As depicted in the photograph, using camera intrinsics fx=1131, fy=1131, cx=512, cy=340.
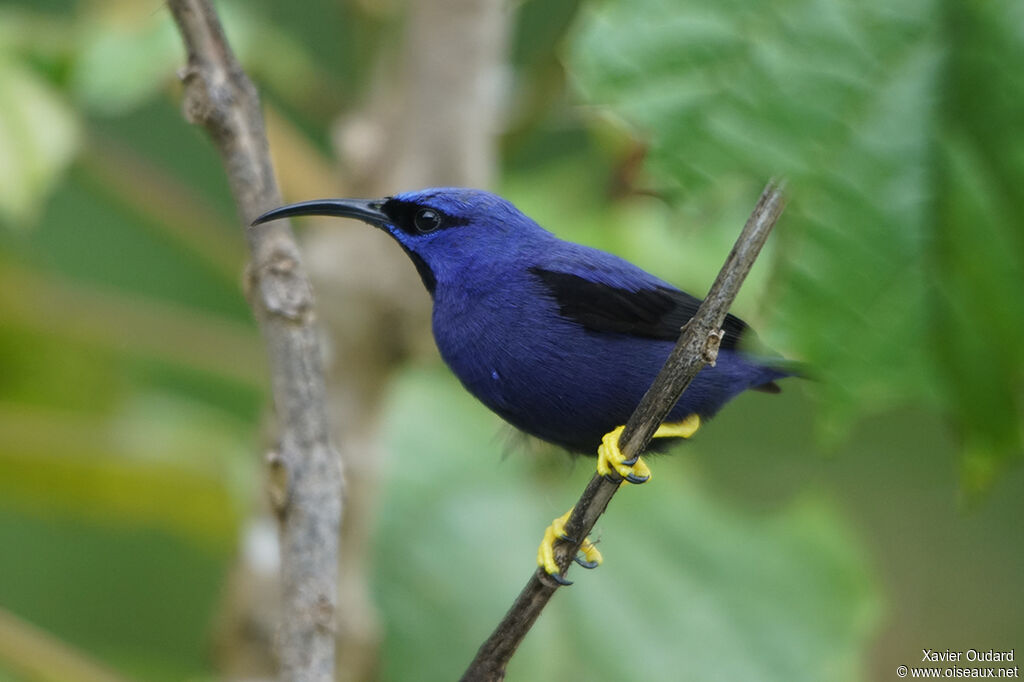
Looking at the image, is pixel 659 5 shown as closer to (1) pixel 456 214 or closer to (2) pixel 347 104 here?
(1) pixel 456 214

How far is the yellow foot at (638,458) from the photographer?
195 cm

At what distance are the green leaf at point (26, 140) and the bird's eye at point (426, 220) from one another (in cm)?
95

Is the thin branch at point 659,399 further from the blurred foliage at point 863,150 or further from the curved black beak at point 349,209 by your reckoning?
the curved black beak at point 349,209

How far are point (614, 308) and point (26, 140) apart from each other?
1.52 metres

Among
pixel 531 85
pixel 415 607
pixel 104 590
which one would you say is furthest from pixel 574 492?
pixel 104 590

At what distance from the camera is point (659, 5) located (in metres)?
2.11

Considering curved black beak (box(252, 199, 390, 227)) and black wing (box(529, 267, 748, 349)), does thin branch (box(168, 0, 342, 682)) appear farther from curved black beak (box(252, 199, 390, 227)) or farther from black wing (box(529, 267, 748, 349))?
black wing (box(529, 267, 748, 349))

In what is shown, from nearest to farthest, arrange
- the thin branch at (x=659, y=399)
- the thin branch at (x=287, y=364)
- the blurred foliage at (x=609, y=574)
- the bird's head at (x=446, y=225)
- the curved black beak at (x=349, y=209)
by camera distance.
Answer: the thin branch at (x=659, y=399) → the thin branch at (x=287, y=364) → the curved black beak at (x=349, y=209) → the bird's head at (x=446, y=225) → the blurred foliage at (x=609, y=574)

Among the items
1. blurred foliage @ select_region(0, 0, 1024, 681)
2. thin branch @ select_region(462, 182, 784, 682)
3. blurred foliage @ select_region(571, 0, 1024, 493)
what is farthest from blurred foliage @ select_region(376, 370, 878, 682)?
thin branch @ select_region(462, 182, 784, 682)

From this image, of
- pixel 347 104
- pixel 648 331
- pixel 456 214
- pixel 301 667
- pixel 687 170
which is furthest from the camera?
pixel 347 104

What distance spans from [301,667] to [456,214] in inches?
42.4

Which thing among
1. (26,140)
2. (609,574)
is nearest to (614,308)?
(26,140)

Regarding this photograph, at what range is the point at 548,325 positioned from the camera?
7.23 ft

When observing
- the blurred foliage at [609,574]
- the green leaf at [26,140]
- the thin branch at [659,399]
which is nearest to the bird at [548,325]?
the thin branch at [659,399]
